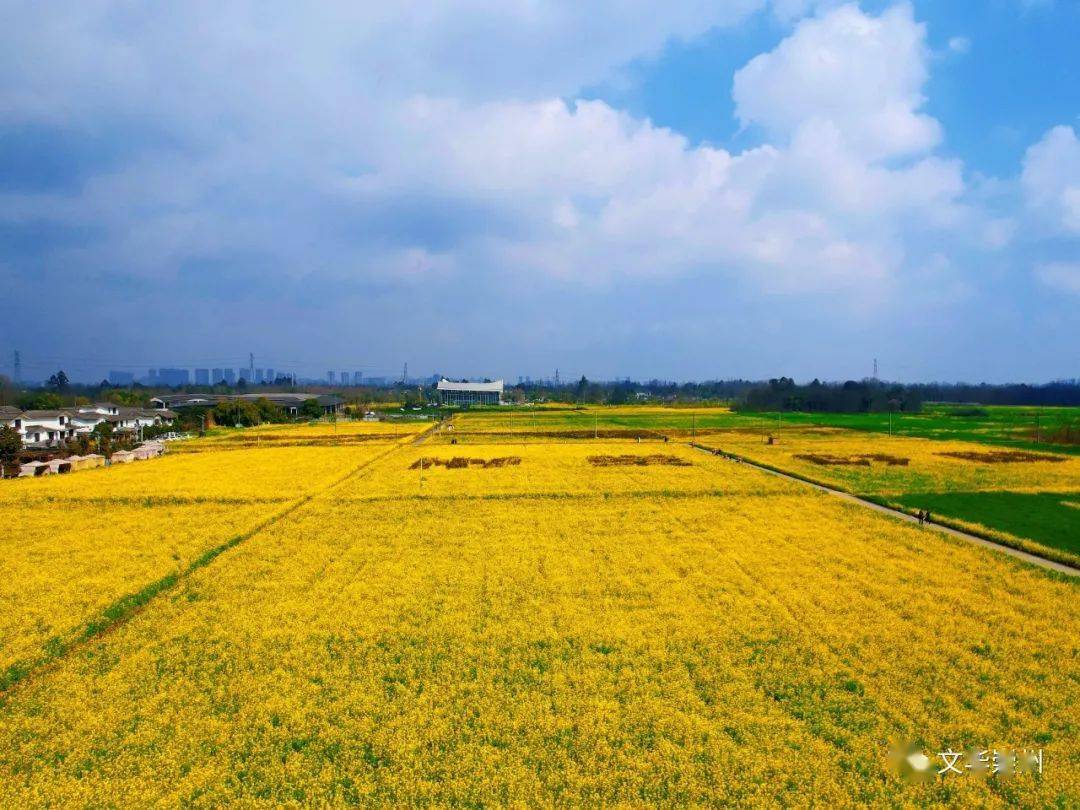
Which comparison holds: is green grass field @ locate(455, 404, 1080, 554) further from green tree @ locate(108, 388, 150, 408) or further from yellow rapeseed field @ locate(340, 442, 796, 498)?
green tree @ locate(108, 388, 150, 408)


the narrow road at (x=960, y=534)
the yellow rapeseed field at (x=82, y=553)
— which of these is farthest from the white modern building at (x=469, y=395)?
the yellow rapeseed field at (x=82, y=553)

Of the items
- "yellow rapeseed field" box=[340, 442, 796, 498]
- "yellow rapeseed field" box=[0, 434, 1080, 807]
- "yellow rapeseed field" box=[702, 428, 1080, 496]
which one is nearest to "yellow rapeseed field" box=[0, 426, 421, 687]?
"yellow rapeseed field" box=[0, 434, 1080, 807]

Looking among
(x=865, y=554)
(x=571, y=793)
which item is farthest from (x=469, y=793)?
(x=865, y=554)

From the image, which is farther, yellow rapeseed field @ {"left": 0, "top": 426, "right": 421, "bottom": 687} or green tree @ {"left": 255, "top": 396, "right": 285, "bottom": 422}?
green tree @ {"left": 255, "top": 396, "right": 285, "bottom": 422}

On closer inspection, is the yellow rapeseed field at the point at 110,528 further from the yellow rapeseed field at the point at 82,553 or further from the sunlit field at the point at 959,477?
the sunlit field at the point at 959,477

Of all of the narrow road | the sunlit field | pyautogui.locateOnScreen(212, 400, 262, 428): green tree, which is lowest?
the narrow road

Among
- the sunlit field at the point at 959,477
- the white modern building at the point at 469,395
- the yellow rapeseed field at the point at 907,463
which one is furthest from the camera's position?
the white modern building at the point at 469,395
